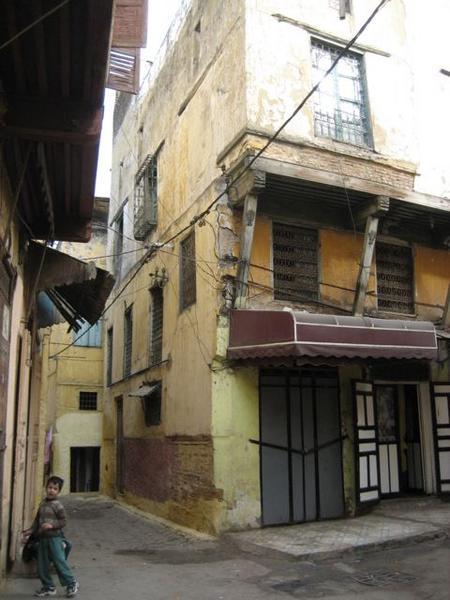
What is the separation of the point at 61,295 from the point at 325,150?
549 centimetres

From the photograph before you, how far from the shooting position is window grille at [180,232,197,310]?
12453 mm

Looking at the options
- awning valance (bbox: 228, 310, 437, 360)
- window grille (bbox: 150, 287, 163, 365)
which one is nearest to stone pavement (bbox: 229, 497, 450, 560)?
awning valance (bbox: 228, 310, 437, 360)

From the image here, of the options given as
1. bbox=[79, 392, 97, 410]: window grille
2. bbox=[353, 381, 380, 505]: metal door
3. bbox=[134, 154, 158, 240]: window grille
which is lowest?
bbox=[353, 381, 380, 505]: metal door

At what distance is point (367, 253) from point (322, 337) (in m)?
2.40

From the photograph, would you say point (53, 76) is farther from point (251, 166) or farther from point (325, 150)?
point (325, 150)

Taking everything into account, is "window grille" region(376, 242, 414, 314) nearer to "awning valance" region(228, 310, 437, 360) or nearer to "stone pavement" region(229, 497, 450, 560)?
"awning valance" region(228, 310, 437, 360)

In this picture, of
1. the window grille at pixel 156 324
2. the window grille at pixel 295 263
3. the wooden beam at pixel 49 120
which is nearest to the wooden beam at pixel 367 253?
the window grille at pixel 295 263

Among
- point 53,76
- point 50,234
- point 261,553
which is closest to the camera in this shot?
point 53,76

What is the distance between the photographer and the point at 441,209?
1191 centimetres

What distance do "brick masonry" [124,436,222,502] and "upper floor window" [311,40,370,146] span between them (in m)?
6.44

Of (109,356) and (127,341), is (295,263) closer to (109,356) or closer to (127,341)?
(127,341)

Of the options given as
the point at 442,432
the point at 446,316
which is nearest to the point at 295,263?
the point at 446,316

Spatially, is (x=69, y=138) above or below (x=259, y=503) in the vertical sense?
above

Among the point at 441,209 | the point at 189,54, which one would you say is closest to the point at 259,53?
the point at 189,54
